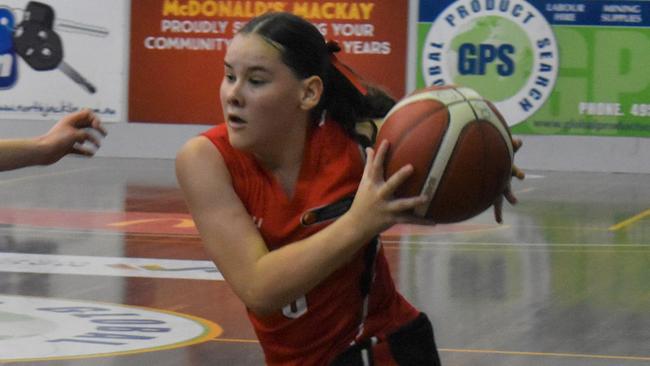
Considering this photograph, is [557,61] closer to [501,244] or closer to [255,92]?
[501,244]

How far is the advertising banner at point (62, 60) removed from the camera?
59.7ft

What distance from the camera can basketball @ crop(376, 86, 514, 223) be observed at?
2732 mm

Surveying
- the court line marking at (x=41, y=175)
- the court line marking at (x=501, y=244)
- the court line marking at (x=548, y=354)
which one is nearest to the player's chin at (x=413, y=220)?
the court line marking at (x=548, y=354)

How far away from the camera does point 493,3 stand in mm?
18016

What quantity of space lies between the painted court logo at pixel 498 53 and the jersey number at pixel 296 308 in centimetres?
1498

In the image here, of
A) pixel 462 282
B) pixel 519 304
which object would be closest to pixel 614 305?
pixel 519 304

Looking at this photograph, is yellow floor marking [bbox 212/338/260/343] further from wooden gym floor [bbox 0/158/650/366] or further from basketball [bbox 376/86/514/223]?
basketball [bbox 376/86/514/223]

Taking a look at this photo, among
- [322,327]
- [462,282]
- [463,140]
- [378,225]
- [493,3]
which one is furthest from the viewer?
[493,3]

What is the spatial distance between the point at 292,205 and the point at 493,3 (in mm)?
15351

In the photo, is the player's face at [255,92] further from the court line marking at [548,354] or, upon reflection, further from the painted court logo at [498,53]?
the painted court logo at [498,53]

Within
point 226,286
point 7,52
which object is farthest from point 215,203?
point 7,52

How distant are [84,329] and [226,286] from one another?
66.8 inches

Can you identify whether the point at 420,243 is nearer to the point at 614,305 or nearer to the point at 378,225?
the point at 614,305

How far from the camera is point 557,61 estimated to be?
17.8m
